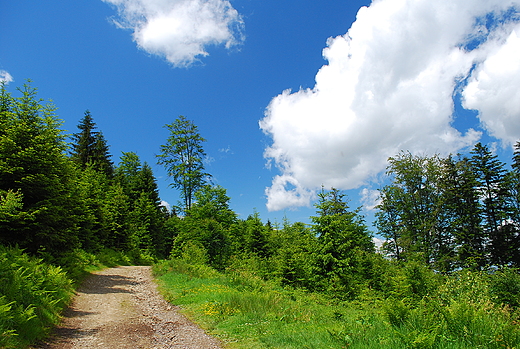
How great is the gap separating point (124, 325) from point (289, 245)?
577 inches

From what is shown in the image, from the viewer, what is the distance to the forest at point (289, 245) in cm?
598

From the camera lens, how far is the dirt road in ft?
20.4

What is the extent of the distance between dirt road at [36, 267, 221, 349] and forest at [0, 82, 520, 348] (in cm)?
57

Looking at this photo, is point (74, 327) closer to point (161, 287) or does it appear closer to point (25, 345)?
point (25, 345)

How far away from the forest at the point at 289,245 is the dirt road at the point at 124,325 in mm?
574

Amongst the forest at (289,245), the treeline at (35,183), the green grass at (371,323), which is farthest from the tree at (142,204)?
the green grass at (371,323)

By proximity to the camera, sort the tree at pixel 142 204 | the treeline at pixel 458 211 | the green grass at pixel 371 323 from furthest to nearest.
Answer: the tree at pixel 142 204 < the treeline at pixel 458 211 < the green grass at pixel 371 323

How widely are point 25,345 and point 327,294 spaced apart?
44.6ft

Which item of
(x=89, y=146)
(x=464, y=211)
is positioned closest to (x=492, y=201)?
(x=464, y=211)

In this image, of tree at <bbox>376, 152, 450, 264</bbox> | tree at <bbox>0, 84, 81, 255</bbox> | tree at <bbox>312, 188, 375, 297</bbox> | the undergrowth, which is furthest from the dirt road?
tree at <bbox>376, 152, 450, 264</bbox>

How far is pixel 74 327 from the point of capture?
7.32 metres

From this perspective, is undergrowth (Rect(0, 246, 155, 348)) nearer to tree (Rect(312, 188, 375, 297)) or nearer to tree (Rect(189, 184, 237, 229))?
tree (Rect(312, 188, 375, 297))

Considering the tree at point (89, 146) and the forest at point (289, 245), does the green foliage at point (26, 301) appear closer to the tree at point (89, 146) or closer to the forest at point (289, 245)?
the forest at point (289, 245)

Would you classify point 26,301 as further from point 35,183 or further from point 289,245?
point 289,245
